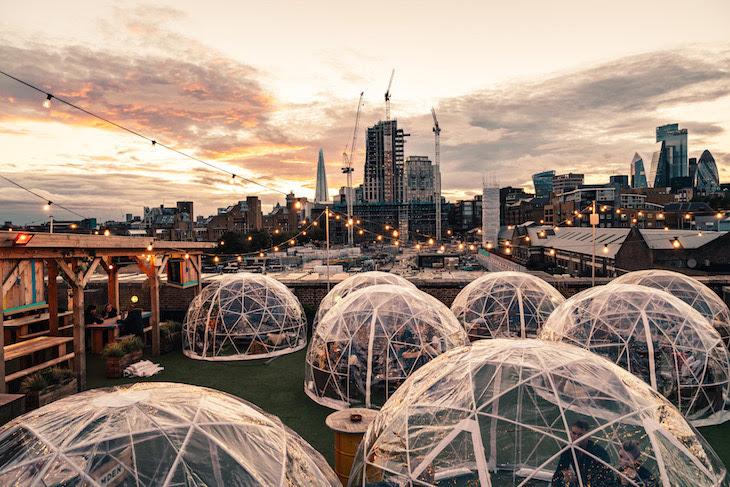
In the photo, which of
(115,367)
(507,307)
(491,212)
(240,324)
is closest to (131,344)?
(115,367)

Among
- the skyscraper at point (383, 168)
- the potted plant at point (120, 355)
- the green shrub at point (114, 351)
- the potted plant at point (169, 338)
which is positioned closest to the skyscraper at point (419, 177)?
the skyscraper at point (383, 168)

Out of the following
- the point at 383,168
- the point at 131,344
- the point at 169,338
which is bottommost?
the point at 169,338

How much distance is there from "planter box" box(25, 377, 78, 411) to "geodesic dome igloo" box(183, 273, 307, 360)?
12.0ft

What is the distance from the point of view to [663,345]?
8.83 m

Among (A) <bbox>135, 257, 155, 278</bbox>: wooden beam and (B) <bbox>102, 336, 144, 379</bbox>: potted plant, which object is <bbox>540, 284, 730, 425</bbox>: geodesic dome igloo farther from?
(A) <bbox>135, 257, 155, 278</bbox>: wooden beam

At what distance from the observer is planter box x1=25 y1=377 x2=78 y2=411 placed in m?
9.09

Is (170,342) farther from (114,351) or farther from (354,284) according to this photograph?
(354,284)

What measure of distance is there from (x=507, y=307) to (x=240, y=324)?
8.29 meters

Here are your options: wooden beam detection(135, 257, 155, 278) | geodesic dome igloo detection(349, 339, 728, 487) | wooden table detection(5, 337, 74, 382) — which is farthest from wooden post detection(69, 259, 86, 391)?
geodesic dome igloo detection(349, 339, 728, 487)

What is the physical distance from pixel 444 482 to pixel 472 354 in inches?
59.9

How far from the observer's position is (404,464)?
4.77 m

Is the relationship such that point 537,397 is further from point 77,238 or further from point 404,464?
point 77,238

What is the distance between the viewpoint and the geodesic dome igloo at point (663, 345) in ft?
28.1

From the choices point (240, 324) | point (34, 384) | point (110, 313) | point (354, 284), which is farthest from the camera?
point (354, 284)
